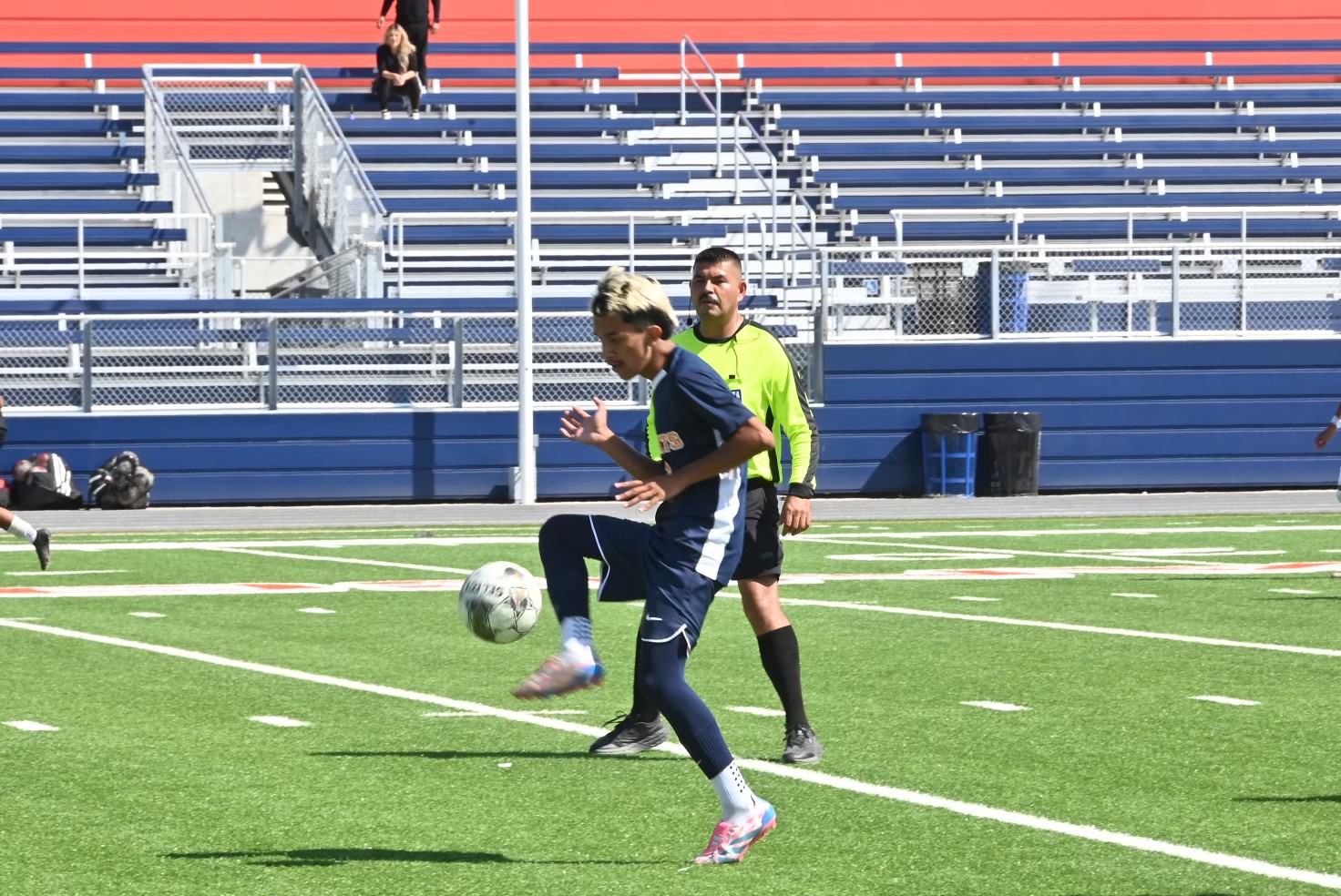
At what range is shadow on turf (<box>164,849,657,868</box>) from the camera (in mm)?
5906

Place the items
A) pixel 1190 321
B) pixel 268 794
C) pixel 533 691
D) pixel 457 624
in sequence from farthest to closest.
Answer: pixel 1190 321 < pixel 457 624 < pixel 268 794 < pixel 533 691

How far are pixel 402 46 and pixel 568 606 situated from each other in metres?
24.2

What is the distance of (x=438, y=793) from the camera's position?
7004 millimetres

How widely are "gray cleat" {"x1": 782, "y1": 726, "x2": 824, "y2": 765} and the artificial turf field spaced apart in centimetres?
9

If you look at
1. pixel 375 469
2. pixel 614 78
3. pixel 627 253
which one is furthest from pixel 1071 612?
pixel 614 78

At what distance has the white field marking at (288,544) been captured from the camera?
17.6 m

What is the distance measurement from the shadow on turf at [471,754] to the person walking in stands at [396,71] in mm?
22665

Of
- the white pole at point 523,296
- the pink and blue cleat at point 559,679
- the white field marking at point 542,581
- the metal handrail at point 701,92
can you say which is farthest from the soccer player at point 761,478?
the metal handrail at point 701,92

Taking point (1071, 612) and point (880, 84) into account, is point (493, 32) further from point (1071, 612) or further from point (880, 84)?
point (1071, 612)

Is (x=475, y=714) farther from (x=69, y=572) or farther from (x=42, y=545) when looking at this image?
(x=69, y=572)

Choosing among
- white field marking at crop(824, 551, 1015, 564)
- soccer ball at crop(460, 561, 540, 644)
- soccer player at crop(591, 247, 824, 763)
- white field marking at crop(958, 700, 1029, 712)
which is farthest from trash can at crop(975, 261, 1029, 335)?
soccer ball at crop(460, 561, 540, 644)

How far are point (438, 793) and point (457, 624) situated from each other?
16.8 ft

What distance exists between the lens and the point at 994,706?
8.91 m

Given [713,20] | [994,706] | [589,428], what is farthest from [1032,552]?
[713,20]
